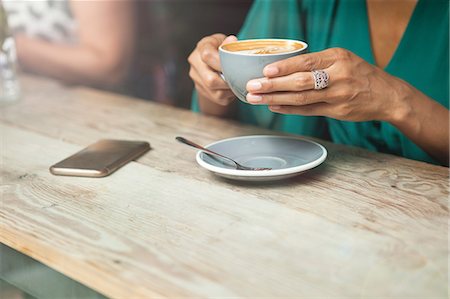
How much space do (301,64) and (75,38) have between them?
4.23ft

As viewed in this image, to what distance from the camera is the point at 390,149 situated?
1.31 m

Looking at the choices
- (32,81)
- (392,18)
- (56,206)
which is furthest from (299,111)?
(32,81)

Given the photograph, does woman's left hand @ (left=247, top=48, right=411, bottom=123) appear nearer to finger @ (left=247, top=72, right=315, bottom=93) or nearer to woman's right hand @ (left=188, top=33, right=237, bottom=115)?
finger @ (left=247, top=72, right=315, bottom=93)

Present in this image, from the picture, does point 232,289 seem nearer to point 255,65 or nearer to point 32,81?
point 255,65

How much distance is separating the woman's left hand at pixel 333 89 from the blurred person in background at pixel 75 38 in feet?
3.65

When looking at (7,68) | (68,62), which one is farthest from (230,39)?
(68,62)

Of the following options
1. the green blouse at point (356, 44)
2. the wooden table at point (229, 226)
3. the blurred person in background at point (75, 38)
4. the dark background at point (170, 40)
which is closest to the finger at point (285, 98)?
the wooden table at point (229, 226)

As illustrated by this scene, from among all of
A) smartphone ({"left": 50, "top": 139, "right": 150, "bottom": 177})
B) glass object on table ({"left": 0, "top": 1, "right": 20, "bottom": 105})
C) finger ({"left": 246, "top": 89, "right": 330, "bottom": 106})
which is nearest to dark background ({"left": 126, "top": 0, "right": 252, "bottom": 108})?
glass object on table ({"left": 0, "top": 1, "right": 20, "bottom": 105})

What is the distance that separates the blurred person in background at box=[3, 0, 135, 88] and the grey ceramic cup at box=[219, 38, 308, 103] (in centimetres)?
108

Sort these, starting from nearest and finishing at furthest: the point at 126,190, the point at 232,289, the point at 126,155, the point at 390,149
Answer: the point at 232,289 < the point at 126,190 < the point at 126,155 < the point at 390,149

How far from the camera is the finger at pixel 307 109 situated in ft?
3.13

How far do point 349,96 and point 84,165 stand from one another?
0.45 metres

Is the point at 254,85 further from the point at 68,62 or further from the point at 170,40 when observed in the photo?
the point at 68,62

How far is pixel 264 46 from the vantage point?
38.5 inches
